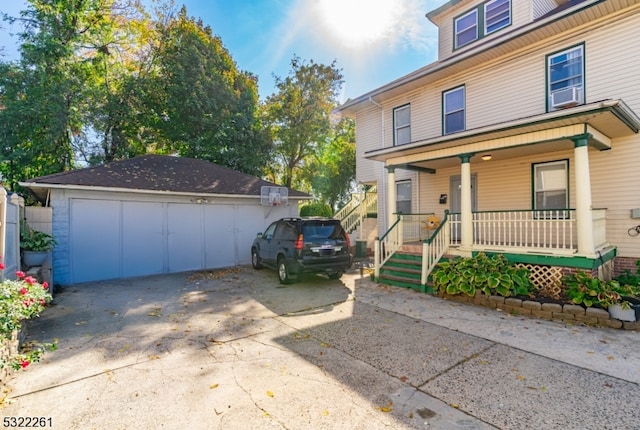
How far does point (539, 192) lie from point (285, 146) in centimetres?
1643

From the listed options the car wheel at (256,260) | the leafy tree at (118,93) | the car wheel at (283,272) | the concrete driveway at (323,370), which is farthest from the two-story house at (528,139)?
the leafy tree at (118,93)

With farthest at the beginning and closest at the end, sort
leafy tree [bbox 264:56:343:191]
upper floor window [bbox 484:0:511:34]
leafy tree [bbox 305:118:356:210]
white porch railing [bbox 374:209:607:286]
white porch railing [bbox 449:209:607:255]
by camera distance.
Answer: leafy tree [bbox 305:118:356:210] < leafy tree [bbox 264:56:343:191] < upper floor window [bbox 484:0:511:34] < white porch railing [bbox 374:209:607:286] < white porch railing [bbox 449:209:607:255]

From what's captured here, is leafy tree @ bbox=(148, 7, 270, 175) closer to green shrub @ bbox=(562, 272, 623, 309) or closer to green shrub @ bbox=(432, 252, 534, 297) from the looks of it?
green shrub @ bbox=(432, 252, 534, 297)

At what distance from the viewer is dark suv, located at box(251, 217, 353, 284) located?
26.0 ft

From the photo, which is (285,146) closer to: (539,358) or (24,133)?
(24,133)

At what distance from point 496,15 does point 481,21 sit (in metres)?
0.45

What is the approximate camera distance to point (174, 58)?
1714cm

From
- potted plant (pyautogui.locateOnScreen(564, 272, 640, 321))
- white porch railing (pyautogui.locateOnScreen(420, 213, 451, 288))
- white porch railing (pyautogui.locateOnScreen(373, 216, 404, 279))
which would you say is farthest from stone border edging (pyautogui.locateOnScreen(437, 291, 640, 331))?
white porch railing (pyautogui.locateOnScreen(373, 216, 404, 279))

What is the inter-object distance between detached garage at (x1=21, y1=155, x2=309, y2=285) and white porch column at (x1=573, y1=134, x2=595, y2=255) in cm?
940

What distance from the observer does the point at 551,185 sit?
27.9 feet

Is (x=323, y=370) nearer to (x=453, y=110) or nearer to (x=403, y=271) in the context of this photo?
(x=403, y=271)

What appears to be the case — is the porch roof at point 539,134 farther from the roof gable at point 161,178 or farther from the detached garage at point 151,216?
the roof gable at point 161,178

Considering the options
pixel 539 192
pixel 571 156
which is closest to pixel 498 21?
pixel 571 156

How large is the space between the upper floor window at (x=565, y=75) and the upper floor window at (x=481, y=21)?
2.53m
